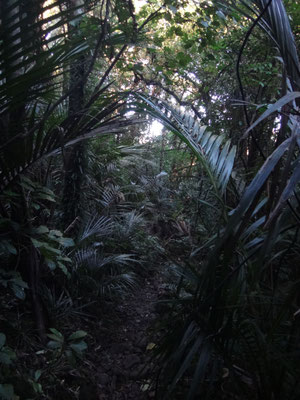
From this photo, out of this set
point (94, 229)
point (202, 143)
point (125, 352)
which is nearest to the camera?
point (202, 143)

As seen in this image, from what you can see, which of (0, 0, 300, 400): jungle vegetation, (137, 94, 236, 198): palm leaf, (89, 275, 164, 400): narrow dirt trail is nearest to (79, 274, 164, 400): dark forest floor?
(89, 275, 164, 400): narrow dirt trail

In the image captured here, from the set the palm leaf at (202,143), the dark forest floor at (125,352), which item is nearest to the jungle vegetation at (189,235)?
the palm leaf at (202,143)

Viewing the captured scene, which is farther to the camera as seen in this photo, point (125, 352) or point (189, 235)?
point (125, 352)

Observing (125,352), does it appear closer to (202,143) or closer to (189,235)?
(189,235)

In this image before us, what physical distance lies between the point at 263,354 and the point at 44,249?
3.75ft

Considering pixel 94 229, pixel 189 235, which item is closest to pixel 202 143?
pixel 189 235

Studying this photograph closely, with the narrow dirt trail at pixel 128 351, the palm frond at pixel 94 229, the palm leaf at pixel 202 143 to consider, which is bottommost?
the narrow dirt trail at pixel 128 351

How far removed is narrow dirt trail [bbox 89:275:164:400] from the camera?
2325 mm

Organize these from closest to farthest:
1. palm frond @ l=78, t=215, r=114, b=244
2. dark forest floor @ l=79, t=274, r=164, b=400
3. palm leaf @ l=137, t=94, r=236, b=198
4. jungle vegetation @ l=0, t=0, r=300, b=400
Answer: jungle vegetation @ l=0, t=0, r=300, b=400, palm leaf @ l=137, t=94, r=236, b=198, dark forest floor @ l=79, t=274, r=164, b=400, palm frond @ l=78, t=215, r=114, b=244

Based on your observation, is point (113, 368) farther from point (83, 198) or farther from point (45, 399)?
point (83, 198)

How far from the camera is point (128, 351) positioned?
291cm

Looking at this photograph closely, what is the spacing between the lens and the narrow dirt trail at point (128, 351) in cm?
233

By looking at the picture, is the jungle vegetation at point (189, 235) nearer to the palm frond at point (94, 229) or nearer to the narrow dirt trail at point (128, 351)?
the palm frond at point (94, 229)

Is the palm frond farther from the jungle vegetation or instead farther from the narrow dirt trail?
the narrow dirt trail
